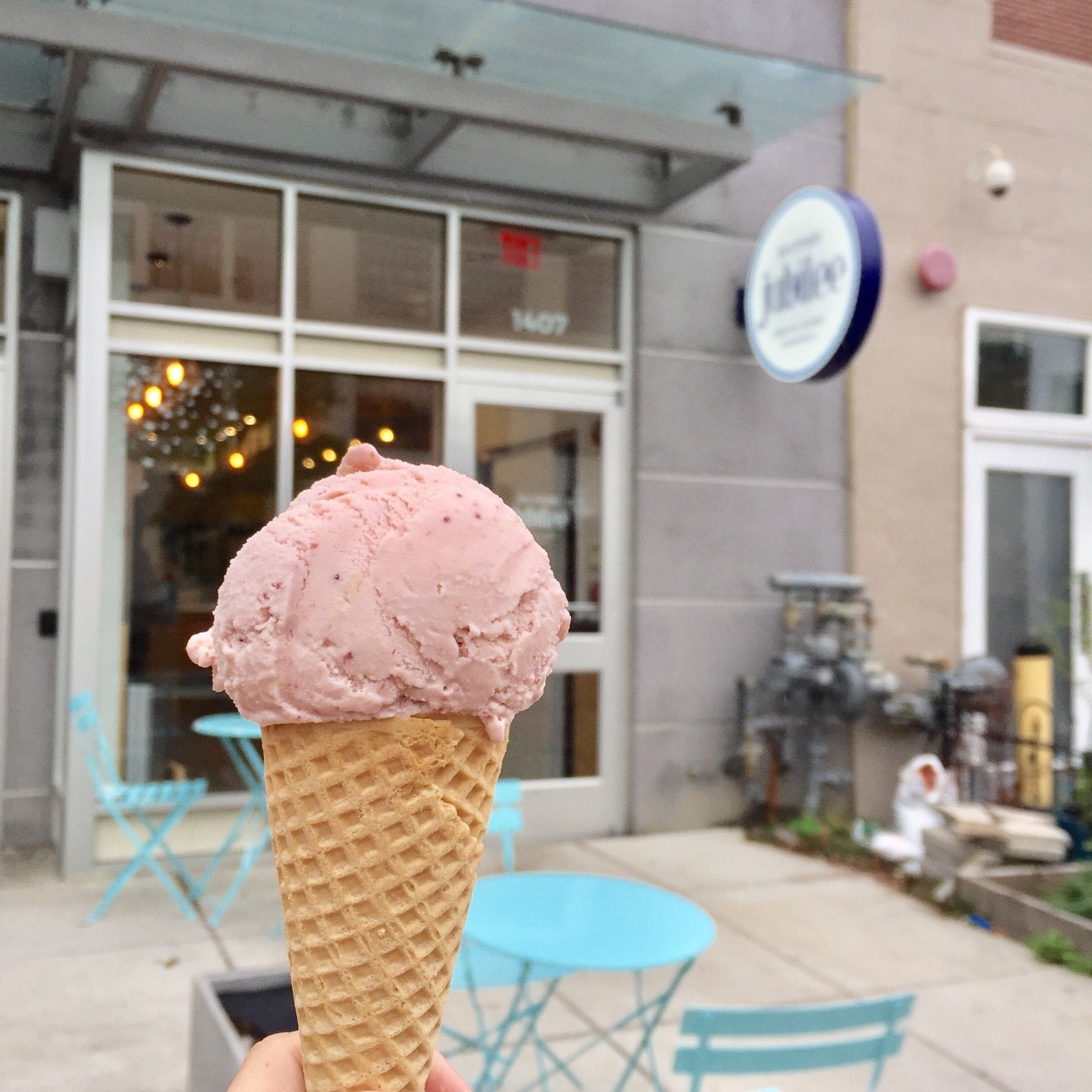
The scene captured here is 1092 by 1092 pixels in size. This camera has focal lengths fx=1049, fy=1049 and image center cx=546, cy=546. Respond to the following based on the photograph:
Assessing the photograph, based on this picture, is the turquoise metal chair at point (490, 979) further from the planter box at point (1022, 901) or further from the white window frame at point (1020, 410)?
the white window frame at point (1020, 410)

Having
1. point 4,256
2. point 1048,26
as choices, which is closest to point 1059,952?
point 4,256

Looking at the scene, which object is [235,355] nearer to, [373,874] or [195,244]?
[195,244]

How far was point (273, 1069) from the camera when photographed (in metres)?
1.19

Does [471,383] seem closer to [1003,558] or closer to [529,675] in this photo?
[1003,558]

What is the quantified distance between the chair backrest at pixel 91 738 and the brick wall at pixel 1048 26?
8.00 meters

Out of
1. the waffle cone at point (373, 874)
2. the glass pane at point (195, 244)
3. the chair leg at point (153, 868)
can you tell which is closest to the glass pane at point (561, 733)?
the chair leg at point (153, 868)

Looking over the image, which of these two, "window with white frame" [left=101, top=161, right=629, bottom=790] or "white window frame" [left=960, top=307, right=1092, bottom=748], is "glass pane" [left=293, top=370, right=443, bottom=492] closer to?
"window with white frame" [left=101, top=161, right=629, bottom=790]

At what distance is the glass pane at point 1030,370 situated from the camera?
8.09 meters

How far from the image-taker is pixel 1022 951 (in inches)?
199

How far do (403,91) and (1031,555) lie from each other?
591cm

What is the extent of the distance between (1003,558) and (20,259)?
717cm

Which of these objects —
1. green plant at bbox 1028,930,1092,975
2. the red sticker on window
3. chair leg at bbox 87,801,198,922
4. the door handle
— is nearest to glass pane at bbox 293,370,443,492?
the red sticker on window

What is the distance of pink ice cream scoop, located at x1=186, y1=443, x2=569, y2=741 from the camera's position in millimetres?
1119

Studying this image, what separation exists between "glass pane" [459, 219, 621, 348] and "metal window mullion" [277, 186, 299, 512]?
110 cm
